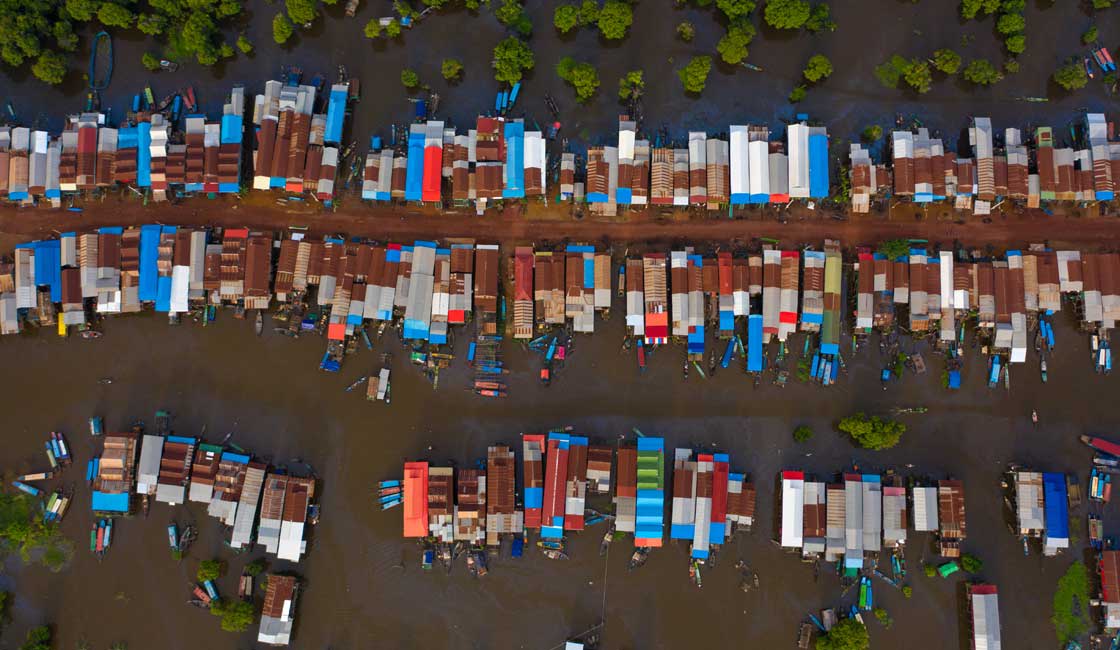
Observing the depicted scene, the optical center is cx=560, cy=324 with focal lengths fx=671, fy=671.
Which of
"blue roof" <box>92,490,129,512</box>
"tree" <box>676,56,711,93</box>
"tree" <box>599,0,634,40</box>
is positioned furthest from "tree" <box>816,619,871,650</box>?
"blue roof" <box>92,490,129,512</box>

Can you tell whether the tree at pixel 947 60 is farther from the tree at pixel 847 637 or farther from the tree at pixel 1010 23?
the tree at pixel 847 637

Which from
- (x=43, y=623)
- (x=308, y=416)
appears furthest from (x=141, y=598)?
(x=308, y=416)

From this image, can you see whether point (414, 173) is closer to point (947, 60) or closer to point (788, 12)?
point (788, 12)

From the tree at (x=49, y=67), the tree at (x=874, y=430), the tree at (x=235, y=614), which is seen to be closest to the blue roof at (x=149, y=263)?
the tree at (x=49, y=67)

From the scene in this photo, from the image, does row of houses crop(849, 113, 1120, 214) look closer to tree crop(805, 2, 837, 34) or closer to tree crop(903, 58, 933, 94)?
tree crop(903, 58, 933, 94)

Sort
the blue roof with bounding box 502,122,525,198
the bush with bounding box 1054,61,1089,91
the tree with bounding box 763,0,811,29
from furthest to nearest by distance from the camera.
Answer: the blue roof with bounding box 502,122,525,198, the tree with bounding box 763,0,811,29, the bush with bounding box 1054,61,1089,91

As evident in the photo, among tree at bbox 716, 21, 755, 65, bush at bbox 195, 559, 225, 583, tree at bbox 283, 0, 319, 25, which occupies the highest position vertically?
tree at bbox 283, 0, 319, 25

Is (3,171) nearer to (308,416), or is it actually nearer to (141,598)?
(308,416)
